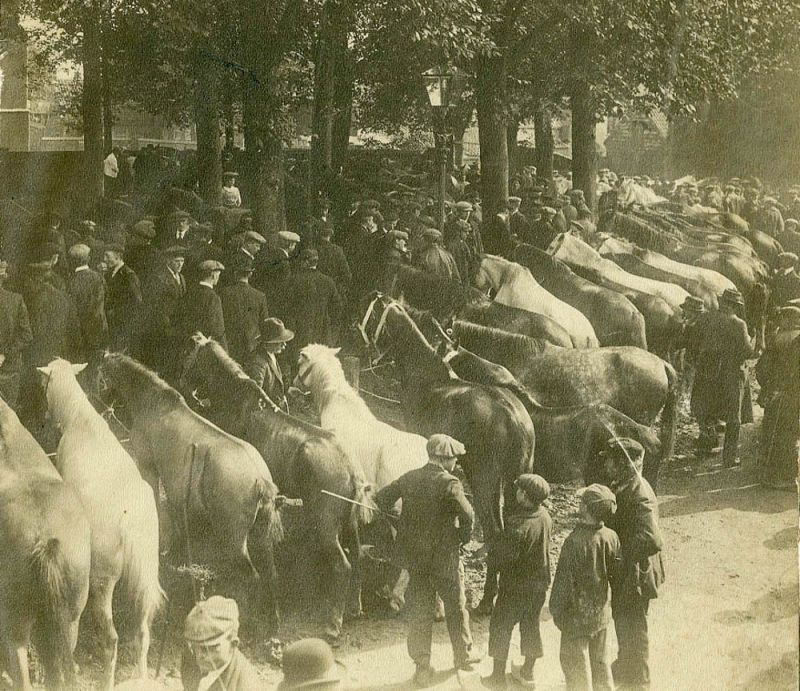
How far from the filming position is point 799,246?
704 cm

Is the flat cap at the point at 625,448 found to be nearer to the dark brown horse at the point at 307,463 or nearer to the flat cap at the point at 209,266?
the dark brown horse at the point at 307,463

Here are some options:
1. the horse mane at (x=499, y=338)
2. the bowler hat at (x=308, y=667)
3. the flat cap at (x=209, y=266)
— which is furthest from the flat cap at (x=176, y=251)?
the bowler hat at (x=308, y=667)

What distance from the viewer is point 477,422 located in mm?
6004

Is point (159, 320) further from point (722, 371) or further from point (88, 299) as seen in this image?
point (722, 371)

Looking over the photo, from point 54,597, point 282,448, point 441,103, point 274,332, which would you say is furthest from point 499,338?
point 54,597

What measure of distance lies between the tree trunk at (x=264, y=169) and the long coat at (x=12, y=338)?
240 centimetres

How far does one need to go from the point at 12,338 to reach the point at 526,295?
402 cm

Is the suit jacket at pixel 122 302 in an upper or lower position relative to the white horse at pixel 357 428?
upper

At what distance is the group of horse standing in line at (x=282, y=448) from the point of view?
4.72m

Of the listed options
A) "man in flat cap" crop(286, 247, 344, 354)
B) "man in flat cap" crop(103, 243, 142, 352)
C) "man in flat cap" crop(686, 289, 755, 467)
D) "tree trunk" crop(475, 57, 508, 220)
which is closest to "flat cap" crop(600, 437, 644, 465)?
"man in flat cap" crop(686, 289, 755, 467)

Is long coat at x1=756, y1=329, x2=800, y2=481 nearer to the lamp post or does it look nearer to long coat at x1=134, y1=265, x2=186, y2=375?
the lamp post

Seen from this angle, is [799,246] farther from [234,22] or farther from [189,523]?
[189,523]

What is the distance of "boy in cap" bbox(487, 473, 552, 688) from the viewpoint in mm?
5109

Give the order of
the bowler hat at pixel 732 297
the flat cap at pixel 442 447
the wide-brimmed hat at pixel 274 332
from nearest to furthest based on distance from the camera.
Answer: the flat cap at pixel 442 447
the wide-brimmed hat at pixel 274 332
the bowler hat at pixel 732 297
